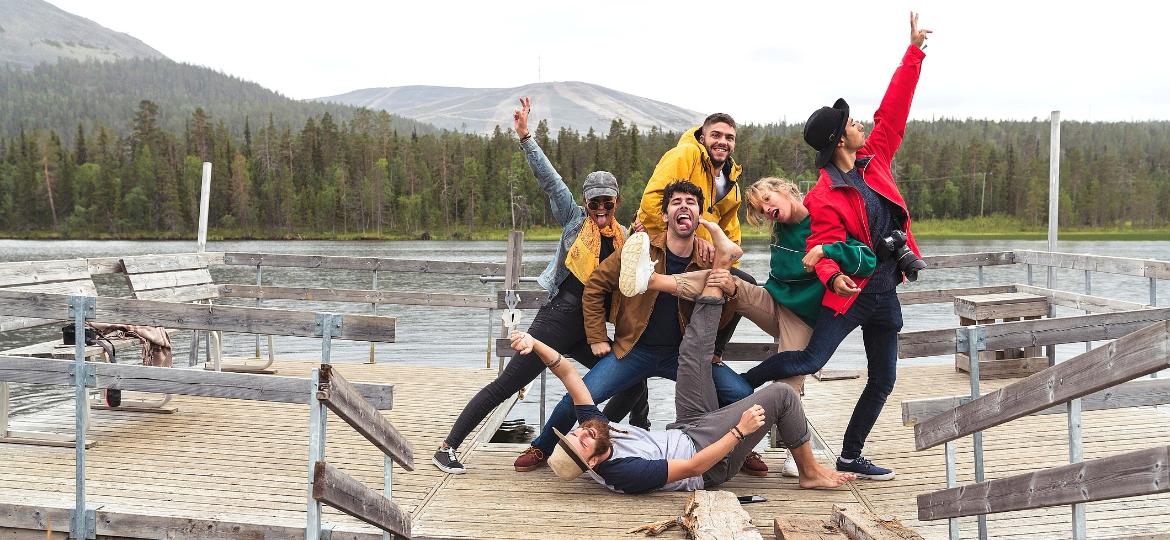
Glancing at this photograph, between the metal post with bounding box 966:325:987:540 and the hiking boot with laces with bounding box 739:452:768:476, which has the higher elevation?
the metal post with bounding box 966:325:987:540

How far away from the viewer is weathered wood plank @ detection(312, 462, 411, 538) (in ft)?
10.7

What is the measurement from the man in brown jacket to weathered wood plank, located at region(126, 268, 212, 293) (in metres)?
4.43

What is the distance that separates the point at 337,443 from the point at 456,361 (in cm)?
983

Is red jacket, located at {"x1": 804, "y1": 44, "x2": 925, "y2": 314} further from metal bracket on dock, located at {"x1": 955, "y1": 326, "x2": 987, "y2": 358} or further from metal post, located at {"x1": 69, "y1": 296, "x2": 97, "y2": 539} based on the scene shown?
metal post, located at {"x1": 69, "y1": 296, "x2": 97, "y2": 539}

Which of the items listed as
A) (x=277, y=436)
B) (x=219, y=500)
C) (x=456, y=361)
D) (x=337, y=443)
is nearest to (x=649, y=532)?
(x=219, y=500)

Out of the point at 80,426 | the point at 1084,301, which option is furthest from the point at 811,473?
the point at 1084,301

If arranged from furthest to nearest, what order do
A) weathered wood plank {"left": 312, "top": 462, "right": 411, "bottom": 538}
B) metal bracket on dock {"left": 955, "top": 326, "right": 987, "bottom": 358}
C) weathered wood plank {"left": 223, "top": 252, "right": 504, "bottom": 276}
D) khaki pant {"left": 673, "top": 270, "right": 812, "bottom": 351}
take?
weathered wood plank {"left": 223, "top": 252, "right": 504, "bottom": 276} < khaki pant {"left": 673, "top": 270, "right": 812, "bottom": 351} < metal bracket on dock {"left": 955, "top": 326, "right": 987, "bottom": 358} < weathered wood plank {"left": 312, "top": 462, "right": 411, "bottom": 538}

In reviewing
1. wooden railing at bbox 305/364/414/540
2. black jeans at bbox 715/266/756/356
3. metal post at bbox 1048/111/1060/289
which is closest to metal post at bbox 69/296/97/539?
wooden railing at bbox 305/364/414/540

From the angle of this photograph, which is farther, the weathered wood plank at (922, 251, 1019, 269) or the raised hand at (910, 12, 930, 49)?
the weathered wood plank at (922, 251, 1019, 269)

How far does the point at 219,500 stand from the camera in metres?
4.88

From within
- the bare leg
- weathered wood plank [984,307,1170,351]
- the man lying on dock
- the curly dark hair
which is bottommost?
the bare leg

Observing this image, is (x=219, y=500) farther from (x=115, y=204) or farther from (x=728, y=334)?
(x=115, y=204)

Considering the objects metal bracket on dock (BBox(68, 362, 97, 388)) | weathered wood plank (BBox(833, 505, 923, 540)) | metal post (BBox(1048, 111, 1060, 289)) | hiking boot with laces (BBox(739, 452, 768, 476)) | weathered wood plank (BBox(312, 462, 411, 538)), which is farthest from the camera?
metal post (BBox(1048, 111, 1060, 289))

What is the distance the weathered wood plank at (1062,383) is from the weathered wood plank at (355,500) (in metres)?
2.28
